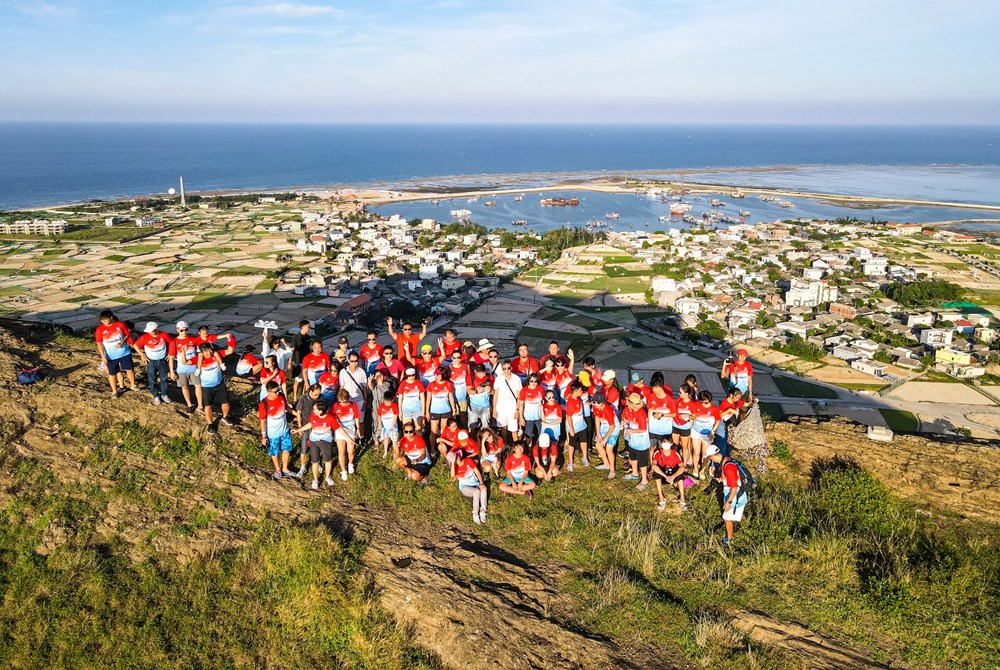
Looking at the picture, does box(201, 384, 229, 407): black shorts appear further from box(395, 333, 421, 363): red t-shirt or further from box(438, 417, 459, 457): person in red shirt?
box(438, 417, 459, 457): person in red shirt

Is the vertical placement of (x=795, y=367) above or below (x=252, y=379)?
below

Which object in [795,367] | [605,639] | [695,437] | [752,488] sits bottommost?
[795,367]

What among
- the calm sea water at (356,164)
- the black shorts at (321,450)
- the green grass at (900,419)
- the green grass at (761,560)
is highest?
the calm sea water at (356,164)

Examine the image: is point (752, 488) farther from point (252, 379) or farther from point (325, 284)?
point (325, 284)

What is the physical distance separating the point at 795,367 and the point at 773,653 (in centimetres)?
2718

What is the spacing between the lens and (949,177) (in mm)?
113938

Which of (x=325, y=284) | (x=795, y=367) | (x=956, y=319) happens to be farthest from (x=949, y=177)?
(x=325, y=284)

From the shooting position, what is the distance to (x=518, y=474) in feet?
25.1

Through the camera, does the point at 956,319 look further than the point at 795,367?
Yes

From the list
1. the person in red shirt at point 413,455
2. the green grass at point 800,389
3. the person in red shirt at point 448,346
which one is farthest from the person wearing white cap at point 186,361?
the green grass at point 800,389

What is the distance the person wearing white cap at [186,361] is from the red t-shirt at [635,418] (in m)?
5.97

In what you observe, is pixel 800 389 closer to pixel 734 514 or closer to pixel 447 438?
pixel 734 514

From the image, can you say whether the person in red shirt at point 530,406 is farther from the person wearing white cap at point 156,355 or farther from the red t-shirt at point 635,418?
the person wearing white cap at point 156,355

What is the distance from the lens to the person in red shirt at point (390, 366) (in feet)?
27.8
